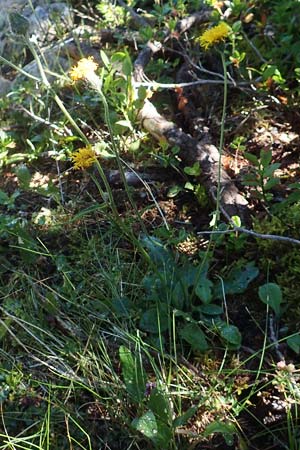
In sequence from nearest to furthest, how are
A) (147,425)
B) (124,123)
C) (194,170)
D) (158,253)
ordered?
(147,425)
(158,253)
(194,170)
(124,123)

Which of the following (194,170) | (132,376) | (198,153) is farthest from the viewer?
(198,153)

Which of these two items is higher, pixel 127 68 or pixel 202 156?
pixel 127 68

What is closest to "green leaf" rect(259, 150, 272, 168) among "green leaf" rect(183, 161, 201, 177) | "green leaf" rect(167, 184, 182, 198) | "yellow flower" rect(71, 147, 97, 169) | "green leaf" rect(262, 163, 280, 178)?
"green leaf" rect(262, 163, 280, 178)

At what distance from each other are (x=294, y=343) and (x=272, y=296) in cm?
16

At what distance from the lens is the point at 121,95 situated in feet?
7.64

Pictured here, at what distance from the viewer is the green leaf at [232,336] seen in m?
1.58

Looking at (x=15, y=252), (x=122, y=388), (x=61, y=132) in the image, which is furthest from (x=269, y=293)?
(x=61, y=132)

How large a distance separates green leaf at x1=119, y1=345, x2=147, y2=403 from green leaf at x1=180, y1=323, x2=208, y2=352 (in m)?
0.18

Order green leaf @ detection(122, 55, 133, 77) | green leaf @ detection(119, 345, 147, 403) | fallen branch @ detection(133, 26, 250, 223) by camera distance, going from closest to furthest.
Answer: green leaf @ detection(119, 345, 147, 403)
fallen branch @ detection(133, 26, 250, 223)
green leaf @ detection(122, 55, 133, 77)

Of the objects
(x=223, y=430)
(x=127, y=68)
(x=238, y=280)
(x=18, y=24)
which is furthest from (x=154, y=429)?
(x=127, y=68)

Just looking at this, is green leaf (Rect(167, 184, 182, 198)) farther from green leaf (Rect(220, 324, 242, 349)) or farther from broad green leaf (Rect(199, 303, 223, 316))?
green leaf (Rect(220, 324, 242, 349))

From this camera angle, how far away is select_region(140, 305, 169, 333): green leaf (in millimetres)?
1655

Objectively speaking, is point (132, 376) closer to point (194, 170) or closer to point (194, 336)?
point (194, 336)

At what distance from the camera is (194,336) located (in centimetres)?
161
